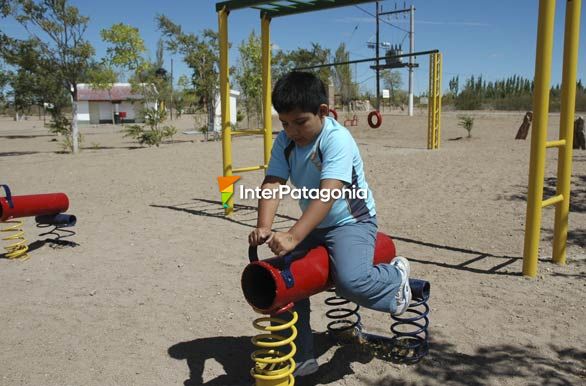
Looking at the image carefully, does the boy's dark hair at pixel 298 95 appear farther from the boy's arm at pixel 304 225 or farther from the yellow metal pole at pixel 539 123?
the yellow metal pole at pixel 539 123

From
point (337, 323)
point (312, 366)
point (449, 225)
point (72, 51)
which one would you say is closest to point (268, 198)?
point (312, 366)

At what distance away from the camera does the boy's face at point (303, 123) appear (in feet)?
7.58

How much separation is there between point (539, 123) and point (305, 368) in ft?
8.30

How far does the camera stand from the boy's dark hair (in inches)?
89.4

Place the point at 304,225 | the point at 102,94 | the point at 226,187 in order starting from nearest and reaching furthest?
the point at 304,225 < the point at 226,187 < the point at 102,94

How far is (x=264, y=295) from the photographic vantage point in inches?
87.7

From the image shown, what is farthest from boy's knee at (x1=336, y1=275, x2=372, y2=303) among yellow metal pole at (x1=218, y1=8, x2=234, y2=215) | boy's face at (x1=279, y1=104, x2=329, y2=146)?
yellow metal pole at (x1=218, y1=8, x2=234, y2=215)

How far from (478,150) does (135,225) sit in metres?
8.35

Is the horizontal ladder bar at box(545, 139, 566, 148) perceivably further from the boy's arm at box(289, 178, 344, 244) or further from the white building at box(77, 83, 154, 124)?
Result: the white building at box(77, 83, 154, 124)

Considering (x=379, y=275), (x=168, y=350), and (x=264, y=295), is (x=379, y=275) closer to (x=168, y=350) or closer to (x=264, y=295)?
(x=264, y=295)

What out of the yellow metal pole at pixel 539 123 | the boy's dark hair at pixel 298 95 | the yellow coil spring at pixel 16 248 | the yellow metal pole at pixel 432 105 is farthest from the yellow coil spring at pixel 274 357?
the yellow metal pole at pixel 432 105

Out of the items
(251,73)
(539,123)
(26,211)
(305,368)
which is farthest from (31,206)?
(251,73)

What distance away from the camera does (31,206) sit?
4883mm

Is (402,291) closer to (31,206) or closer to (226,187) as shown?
(31,206)
